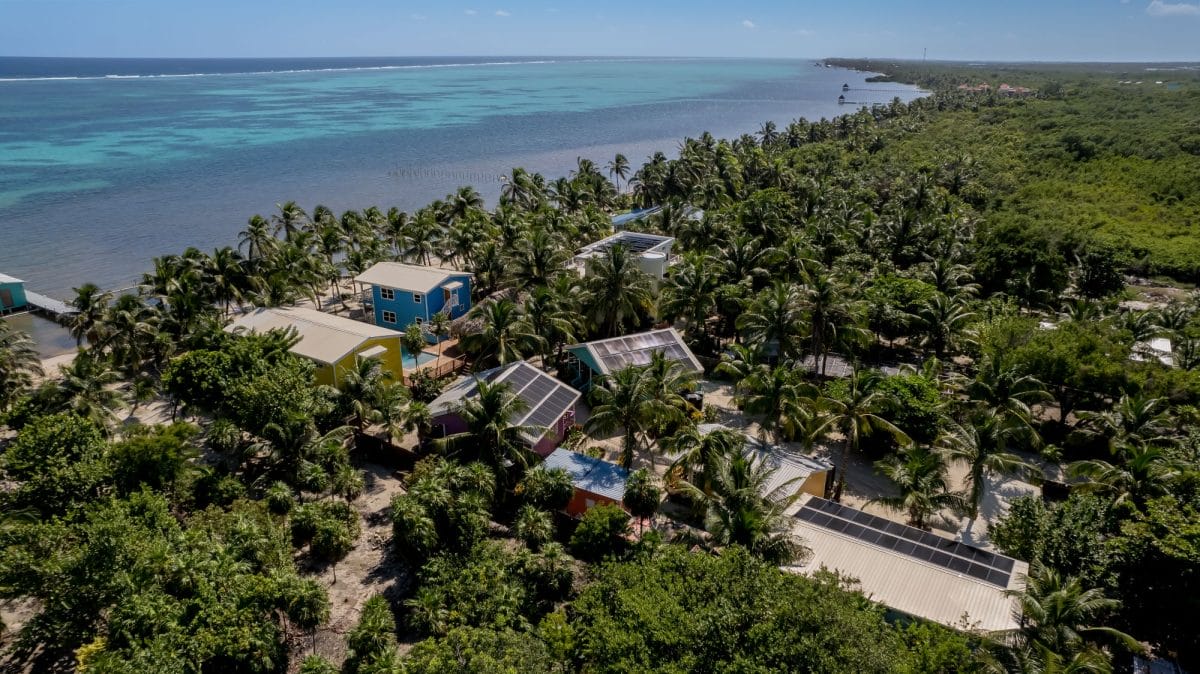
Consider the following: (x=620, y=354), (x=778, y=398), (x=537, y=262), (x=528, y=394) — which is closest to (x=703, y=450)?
(x=778, y=398)

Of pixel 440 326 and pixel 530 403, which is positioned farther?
pixel 440 326

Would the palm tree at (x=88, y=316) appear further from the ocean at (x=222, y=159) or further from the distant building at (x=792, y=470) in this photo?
the distant building at (x=792, y=470)

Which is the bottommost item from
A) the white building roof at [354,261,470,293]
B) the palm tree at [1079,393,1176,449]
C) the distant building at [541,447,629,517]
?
the distant building at [541,447,629,517]

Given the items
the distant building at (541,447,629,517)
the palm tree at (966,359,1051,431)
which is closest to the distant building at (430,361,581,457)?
the distant building at (541,447,629,517)

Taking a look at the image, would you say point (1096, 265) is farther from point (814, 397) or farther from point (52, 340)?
point (52, 340)

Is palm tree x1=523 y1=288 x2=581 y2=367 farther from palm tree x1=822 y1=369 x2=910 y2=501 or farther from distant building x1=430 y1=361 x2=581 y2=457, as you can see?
palm tree x1=822 y1=369 x2=910 y2=501

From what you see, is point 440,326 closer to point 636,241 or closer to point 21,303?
point 636,241

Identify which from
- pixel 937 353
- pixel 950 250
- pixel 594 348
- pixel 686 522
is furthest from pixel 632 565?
pixel 950 250
